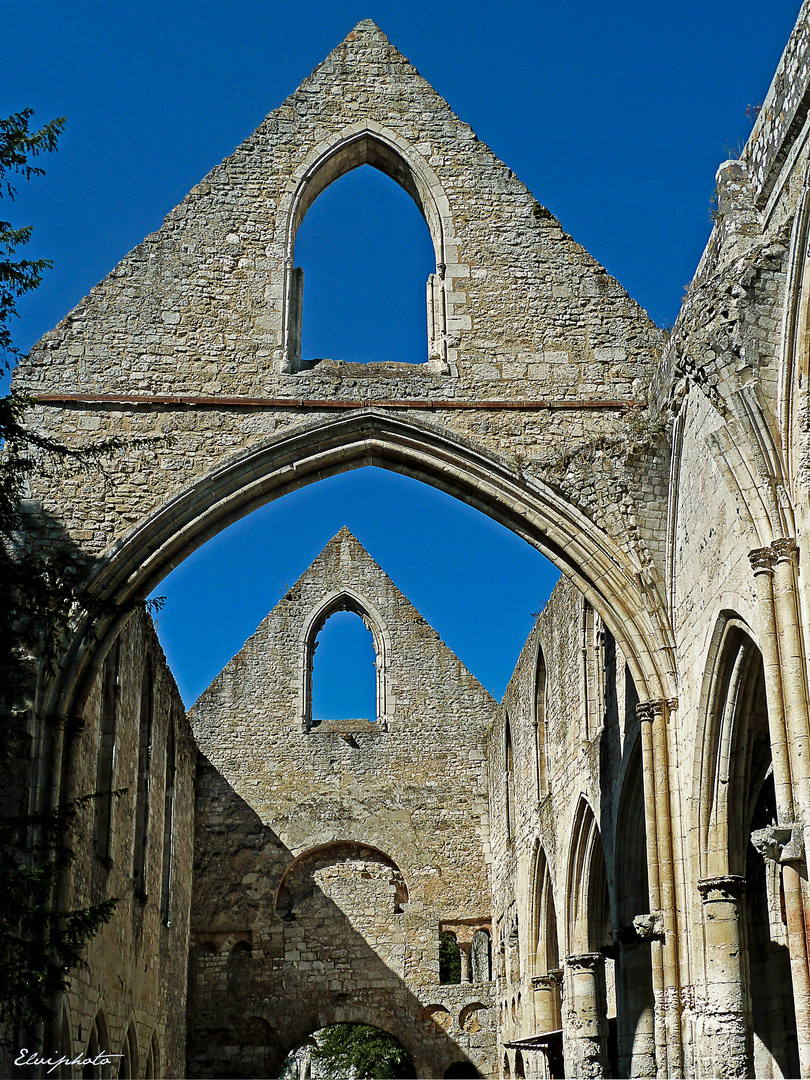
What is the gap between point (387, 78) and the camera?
33.0 ft

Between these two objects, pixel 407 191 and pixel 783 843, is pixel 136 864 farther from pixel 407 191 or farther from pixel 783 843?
pixel 783 843

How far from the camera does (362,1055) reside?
67.6 ft

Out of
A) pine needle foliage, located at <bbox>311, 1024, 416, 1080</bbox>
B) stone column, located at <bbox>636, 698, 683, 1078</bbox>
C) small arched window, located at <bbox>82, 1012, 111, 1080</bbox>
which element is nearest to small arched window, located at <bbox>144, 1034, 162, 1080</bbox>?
small arched window, located at <bbox>82, 1012, 111, 1080</bbox>

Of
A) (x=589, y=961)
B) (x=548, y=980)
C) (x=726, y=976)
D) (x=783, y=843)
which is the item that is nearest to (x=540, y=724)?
(x=548, y=980)

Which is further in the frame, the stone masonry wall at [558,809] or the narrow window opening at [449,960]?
the narrow window opening at [449,960]

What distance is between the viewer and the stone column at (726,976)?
23.8 feet

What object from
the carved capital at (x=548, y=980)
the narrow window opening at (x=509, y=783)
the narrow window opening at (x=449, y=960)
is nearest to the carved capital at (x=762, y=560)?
the carved capital at (x=548, y=980)

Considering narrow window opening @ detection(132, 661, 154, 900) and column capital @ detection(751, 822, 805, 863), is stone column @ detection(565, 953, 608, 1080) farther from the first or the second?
column capital @ detection(751, 822, 805, 863)

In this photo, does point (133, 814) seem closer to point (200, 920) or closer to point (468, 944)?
point (200, 920)

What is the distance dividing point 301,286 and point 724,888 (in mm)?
5124

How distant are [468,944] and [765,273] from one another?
38.4 feet

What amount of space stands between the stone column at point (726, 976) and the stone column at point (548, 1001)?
610 centimetres

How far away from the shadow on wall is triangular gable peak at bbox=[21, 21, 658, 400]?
8.99 m

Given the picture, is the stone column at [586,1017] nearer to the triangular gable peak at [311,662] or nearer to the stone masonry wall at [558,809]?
the stone masonry wall at [558,809]
